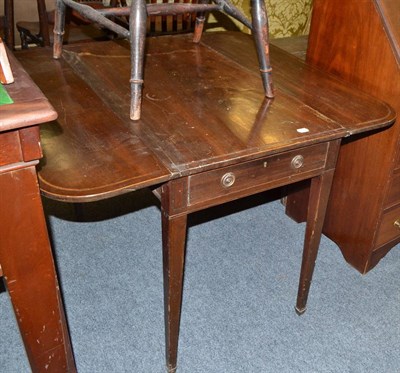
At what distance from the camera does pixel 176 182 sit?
1007mm

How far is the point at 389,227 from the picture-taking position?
167 centimetres

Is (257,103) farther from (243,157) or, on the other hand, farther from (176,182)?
(176,182)

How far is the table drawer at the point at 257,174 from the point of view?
1.05 metres

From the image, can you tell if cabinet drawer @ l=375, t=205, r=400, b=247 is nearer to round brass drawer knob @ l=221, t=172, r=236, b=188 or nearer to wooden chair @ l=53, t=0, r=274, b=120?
wooden chair @ l=53, t=0, r=274, b=120

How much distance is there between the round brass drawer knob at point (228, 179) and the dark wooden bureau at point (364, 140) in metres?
0.62

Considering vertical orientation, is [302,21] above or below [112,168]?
below

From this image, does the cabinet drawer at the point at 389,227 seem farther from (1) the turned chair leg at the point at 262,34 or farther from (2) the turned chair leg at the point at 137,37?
(2) the turned chair leg at the point at 137,37

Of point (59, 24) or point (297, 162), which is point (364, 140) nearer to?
point (297, 162)

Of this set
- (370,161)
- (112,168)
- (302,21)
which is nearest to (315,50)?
(370,161)

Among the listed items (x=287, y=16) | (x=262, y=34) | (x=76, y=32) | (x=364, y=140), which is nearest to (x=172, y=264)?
(x=262, y=34)

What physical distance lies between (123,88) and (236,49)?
0.52 metres

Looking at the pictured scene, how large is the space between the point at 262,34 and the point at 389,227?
2.77ft

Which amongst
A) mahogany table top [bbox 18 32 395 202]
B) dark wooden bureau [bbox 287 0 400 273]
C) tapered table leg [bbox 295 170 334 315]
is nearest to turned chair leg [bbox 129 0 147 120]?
mahogany table top [bbox 18 32 395 202]

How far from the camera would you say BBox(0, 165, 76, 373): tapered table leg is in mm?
844
